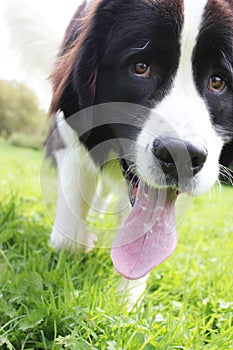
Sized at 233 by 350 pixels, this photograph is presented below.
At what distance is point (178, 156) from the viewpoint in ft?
6.67

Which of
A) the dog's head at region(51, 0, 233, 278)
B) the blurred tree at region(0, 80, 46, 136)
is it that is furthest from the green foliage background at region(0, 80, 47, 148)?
the dog's head at region(51, 0, 233, 278)

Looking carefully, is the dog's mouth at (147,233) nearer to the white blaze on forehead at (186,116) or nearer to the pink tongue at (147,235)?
the pink tongue at (147,235)

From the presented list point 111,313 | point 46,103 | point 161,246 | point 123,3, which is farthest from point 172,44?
point 46,103

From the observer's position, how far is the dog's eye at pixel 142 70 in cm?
228

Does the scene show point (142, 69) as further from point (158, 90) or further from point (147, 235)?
point (147, 235)

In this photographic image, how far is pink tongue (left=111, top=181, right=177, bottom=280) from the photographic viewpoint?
239 centimetres

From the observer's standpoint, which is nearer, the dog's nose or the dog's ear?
the dog's nose

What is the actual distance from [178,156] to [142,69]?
0.48 m

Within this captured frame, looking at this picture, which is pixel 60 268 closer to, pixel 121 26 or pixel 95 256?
pixel 95 256

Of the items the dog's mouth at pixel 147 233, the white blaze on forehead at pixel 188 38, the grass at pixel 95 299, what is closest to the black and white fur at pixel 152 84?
the white blaze on forehead at pixel 188 38

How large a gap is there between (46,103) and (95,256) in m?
1.18

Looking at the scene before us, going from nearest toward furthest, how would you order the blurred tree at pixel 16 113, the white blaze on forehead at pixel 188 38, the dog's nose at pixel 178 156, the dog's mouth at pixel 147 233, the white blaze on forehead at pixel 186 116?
1. the dog's nose at pixel 178 156
2. the white blaze on forehead at pixel 186 116
3. the white blaze on forehead at pixel 188 38
4. the dog's mouth at pixel 147 233
5. the blurred tree at pixel 16 113

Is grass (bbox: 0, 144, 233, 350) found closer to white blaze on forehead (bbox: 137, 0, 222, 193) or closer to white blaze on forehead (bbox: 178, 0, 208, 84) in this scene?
white blaze on forehead (bbox: 137, 0, 222, 193)

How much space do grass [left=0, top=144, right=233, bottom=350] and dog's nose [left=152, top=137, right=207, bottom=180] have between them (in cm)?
62
